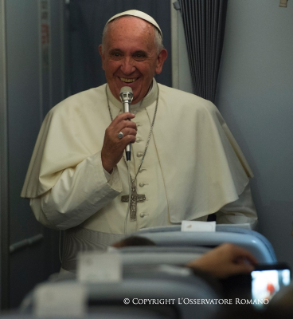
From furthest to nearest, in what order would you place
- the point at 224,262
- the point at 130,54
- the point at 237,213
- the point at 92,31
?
1. the point at 92,31
2. the point at 237,213
3. the point at 130,54
4. the point at 224,262

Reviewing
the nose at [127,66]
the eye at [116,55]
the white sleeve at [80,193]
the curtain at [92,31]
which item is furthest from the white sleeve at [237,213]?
the curtain at [92,31]

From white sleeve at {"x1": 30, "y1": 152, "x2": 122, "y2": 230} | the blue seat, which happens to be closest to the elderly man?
white sleeve at {"x1": 30, "y1": 152, "x2": 122, "y2": 230}

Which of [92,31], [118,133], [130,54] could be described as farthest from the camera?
[92,31]

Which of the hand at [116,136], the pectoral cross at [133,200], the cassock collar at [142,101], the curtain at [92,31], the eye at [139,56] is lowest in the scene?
the pectoral cross at [133,200]

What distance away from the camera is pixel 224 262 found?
1.28 m

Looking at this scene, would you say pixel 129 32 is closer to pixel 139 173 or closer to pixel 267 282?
pixel 139 173

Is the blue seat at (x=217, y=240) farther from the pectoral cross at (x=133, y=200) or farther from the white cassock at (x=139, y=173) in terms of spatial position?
the pectoral cross at (x=133, y=200)

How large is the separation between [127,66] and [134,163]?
0.57m

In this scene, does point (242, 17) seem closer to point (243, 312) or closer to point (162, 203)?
point (162, 203)

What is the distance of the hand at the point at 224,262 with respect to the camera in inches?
49.0

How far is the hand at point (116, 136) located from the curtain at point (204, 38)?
145 centimetres

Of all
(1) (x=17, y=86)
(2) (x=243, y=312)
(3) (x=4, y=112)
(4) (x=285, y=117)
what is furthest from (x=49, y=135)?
(2) (x=243, y=312)

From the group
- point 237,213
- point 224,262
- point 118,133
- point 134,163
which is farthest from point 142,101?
point 224,262

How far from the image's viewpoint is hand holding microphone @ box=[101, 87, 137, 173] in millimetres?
2633
